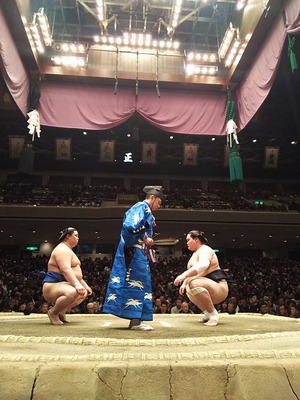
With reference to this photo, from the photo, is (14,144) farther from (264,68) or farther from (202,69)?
(264,68)

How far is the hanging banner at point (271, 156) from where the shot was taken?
41.2ft

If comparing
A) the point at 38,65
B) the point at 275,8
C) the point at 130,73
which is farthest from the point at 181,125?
the point at 38,65

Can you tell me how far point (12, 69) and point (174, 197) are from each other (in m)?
10.2

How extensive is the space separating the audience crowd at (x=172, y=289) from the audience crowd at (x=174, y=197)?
2.25 metres

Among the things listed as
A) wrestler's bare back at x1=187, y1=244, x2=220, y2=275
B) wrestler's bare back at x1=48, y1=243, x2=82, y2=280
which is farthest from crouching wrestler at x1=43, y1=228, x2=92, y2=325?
wrestler's bare back at x1=187, y1=244, x2=220, y2=275

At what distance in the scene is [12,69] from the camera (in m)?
4.40

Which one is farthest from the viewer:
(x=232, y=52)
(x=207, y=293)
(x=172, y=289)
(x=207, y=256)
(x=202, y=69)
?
(x=172, y=289)

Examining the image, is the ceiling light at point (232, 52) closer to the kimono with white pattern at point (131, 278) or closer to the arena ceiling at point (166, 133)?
the arena ceiling at point (166, 133)

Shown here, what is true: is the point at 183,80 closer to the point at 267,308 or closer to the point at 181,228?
the point at 267,308

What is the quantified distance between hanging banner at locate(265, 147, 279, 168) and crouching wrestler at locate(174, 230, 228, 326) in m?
10.9

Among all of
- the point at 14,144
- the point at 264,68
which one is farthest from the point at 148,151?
the point at 264,68

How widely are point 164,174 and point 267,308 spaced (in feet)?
37.8

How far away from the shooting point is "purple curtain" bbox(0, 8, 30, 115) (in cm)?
408

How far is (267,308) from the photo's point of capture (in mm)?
4930
